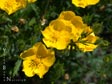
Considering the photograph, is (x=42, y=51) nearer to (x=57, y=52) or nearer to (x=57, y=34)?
(x=57, y=34)

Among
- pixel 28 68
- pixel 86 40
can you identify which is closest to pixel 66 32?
pixel 86 40

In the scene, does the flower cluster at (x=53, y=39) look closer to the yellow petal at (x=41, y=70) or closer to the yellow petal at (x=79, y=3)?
the yellow petal at (x=41, y=70)

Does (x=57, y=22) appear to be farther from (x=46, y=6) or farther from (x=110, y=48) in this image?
(x=110, y=48)

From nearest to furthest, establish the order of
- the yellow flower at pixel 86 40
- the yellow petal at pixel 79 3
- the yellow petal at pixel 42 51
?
1. the yellow flower at pixel 86 40
2. the yellow petal at pixel 42 51
3. the yellow petal at pixel 79 3

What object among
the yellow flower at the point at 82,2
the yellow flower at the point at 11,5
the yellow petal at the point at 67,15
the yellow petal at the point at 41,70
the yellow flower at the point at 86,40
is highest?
the yellow flower at the point at 11,5

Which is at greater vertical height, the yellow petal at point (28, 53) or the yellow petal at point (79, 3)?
the yellow petal at point (79, 3)

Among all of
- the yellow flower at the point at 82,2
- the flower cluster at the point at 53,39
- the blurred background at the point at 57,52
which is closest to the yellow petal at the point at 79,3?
the yellow flower at the point at 82,2
